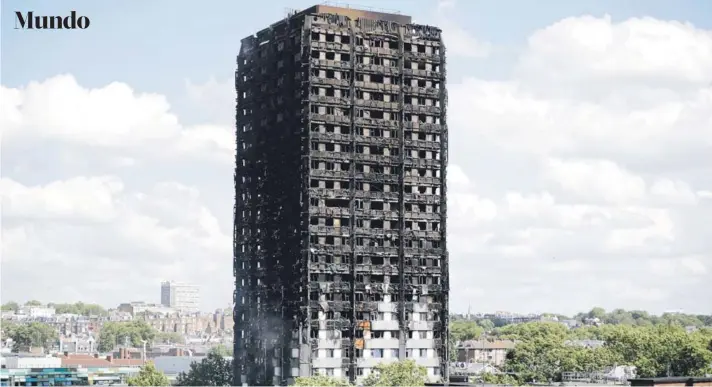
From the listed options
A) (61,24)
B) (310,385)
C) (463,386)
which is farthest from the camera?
(310,385)

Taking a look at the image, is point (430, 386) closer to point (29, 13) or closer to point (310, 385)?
point (310, 385)

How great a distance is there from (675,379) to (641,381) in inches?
438

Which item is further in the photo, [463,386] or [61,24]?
[463,386]

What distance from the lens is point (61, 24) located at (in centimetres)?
11888

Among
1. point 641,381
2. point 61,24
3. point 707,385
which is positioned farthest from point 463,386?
point 61,24

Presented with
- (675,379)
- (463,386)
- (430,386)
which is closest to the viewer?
(463,386)

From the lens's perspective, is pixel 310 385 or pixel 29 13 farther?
pixel 310 385

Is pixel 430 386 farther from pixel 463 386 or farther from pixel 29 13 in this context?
pixel 29 13

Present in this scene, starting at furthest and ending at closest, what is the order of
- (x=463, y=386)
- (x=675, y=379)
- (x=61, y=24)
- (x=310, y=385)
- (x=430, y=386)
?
1. (x=310, y=385)
2. (x=430, y=386)
3. (x=675, y=379)
4. (x=463, y=386)
5. (x=61, y=24)

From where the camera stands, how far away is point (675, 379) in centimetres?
15225

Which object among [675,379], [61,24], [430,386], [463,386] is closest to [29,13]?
[61,24]

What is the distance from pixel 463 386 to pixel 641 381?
19052mm

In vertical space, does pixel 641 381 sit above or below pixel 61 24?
below

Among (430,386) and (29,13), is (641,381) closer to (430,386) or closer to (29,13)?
(430,386)
